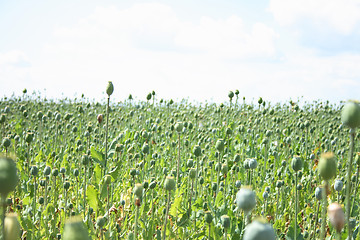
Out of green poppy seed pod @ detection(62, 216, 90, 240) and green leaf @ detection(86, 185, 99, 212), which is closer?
green poppy seed pod @ detection(62, 216, 90, 240)

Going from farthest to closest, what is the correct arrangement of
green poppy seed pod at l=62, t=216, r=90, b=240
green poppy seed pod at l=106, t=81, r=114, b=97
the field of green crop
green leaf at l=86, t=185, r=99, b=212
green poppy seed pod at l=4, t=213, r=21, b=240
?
green leaf at l=86, t=185, r=99, b=212, green poppy seed pod at l=106, t=81, r=114, b=97, the field of green crop, green poppy seed pod at l=4, t=213, r=21, b=240, green poppy seed pod at l=62, t=216, r=90, b=240

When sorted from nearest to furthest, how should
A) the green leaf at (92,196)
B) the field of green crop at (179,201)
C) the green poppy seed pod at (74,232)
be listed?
the green poppy seed pod at (74,232), the field of green crop at (179,201), the green leaf at (92,196)

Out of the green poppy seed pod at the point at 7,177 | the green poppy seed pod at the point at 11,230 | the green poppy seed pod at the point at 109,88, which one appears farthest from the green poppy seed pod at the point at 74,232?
the green poppy seed pod at the point at 109,88

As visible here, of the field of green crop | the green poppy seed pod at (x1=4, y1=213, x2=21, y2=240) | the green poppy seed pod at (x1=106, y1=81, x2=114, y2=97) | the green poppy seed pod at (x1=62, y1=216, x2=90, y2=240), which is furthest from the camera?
the green poppy seed pod at (x1=106, y1=81, x2=114, y2=97)

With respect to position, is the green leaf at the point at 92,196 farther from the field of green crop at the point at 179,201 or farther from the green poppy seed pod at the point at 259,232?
the green poppy seed pod at the point at 259,232

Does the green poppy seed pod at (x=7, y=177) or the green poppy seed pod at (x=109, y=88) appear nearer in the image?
the green poppy seed pod at (x=7, y=177)

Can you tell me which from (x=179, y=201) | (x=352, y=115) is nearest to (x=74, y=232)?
(x=352, y=115)

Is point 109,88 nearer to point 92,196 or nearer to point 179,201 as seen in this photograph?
point 92,196

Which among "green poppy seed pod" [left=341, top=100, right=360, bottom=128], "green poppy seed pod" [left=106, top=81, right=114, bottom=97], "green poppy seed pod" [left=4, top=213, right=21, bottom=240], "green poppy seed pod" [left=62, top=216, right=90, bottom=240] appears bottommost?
"green poppy seed pod" [left=4, top=213, right=21, bottom=240]

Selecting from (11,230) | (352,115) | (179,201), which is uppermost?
(352,115)

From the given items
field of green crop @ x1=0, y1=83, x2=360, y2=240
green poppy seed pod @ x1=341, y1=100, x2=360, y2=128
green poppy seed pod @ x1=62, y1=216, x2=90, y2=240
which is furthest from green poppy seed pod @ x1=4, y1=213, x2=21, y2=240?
green poppy seed pod @ x1=341, y1=100, x2=360, y2=128

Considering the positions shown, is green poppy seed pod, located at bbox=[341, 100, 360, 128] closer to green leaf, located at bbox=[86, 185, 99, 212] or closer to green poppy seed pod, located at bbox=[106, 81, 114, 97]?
green poppy seed pod, located at bbox=[106, 81, 114, 97]

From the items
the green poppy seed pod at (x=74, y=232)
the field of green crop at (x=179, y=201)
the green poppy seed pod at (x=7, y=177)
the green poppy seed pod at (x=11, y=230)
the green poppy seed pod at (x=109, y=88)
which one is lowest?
the field of green crop at (x=179, y=201)

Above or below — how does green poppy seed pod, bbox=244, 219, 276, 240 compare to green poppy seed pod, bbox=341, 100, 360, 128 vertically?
below
